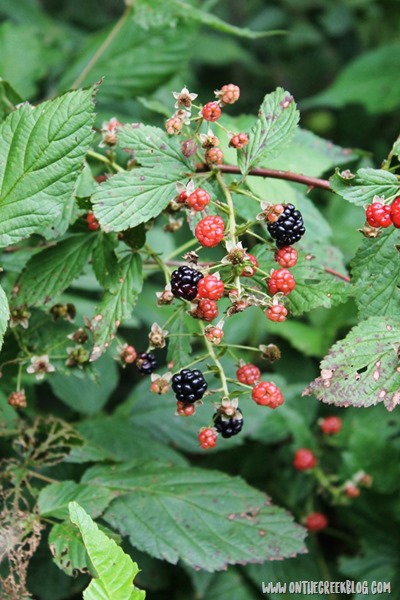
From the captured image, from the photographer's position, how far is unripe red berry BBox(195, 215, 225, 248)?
1.20 metres

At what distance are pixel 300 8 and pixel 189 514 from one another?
3391 mm

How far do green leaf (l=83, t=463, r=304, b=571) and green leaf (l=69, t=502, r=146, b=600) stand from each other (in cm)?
35

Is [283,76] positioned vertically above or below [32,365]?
above

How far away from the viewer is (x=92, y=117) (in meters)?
1.26

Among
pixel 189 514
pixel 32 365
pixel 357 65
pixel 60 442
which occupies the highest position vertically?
pixel 357 65

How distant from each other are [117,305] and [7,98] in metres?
0.58

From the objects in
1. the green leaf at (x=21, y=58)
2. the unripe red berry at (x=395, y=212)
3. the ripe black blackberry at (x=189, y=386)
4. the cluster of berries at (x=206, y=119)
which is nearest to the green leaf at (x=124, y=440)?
the ripe black blackberry at (x=189, y=386)

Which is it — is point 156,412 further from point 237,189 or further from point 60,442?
point 237,189

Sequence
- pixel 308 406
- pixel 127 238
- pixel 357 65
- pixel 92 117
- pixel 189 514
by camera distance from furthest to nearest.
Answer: pixel 357 65
pixel 308 406
pixel 189 514
pixel 127 238
pixel 92 117

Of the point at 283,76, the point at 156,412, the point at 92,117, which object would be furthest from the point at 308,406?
the point at 283,76

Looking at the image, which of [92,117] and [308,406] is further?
[308,406]

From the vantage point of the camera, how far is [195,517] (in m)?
1.61

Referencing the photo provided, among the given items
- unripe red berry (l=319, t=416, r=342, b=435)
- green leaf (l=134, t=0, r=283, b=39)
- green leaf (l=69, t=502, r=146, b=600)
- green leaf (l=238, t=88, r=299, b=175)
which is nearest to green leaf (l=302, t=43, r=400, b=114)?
green leaf (l=134, t=0, r=283, b=39)

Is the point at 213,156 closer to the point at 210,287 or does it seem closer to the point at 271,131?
the point at 271,131
